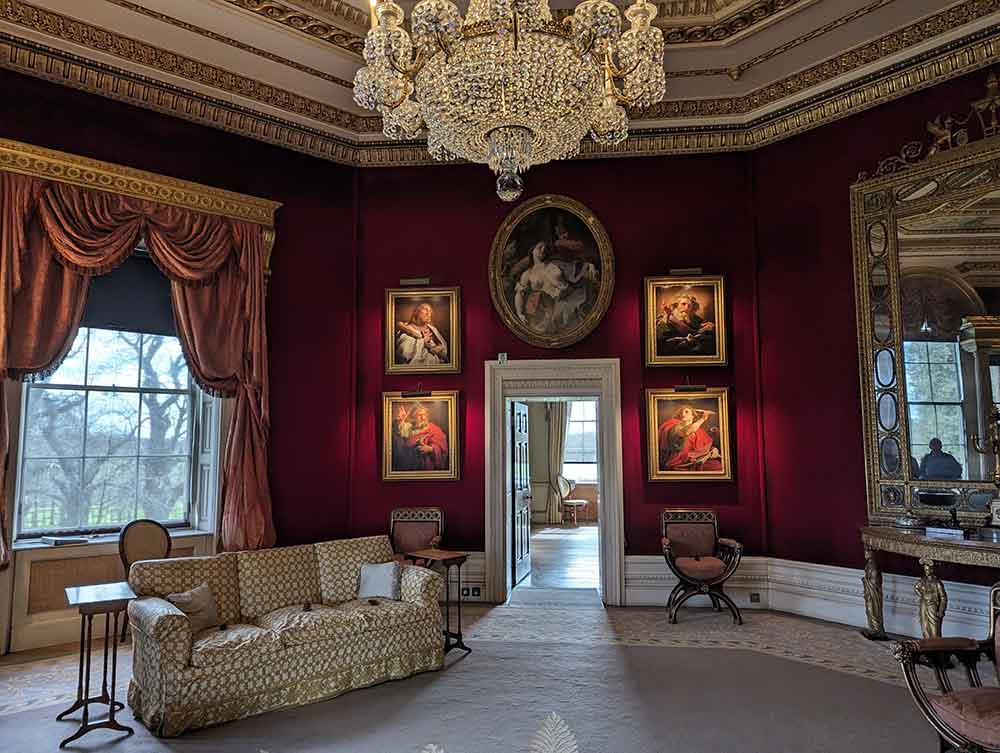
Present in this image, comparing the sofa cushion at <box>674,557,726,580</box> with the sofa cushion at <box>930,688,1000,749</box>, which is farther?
the sofa cushion at <box>674,557,726,580</box>

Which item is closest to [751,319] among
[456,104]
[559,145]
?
[559,145]

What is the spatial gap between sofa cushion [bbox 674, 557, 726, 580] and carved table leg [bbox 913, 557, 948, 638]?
186 centimetres

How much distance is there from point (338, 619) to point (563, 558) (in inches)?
257

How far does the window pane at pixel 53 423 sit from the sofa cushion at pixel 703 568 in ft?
20.1

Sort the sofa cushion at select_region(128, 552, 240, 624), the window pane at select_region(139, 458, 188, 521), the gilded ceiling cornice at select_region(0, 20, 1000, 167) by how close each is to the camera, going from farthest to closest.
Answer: the window pane at select_region(139, 458, 188, 521) → the gilded ceiling cornice at select_region(0, 20, 1000, 167) → the sofa cushion at select_region(128, 552, 240, 624)

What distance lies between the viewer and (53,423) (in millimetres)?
6531

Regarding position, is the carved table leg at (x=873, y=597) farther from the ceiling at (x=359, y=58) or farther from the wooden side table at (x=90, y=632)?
the wooden side table at (x=90, y=632)

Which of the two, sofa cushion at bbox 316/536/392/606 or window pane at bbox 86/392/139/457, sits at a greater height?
window pane at bbox 86/392/139/457

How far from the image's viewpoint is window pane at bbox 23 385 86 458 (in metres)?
6.39

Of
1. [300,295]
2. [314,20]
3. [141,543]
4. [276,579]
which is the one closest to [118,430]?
[141,543]

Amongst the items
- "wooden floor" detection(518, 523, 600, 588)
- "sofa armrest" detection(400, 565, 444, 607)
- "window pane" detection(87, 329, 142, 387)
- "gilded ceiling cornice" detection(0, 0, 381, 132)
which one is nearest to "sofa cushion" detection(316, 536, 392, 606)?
"sofa armrest" detection(400, 565, 444, 607)

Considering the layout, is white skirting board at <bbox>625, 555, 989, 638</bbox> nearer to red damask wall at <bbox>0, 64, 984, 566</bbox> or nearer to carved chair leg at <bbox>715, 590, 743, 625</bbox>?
red damask wall at <bbox>0, 64, 984, 566</bbox>

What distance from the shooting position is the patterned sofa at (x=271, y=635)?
4.39 m

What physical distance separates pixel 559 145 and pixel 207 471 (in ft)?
16.8
